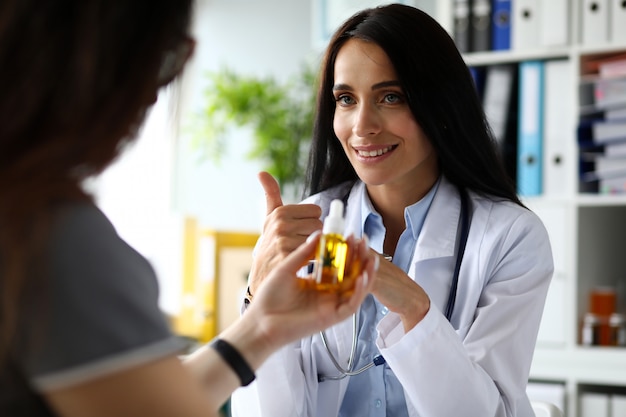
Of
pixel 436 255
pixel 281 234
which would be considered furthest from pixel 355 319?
pixel 281 234

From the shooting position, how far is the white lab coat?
1389 millimetres

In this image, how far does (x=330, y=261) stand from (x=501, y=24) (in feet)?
6.10

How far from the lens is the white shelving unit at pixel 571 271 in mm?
2512

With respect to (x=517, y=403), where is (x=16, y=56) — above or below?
above

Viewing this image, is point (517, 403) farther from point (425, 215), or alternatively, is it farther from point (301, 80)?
point (301, 80)

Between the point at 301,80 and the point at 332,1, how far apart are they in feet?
4.02

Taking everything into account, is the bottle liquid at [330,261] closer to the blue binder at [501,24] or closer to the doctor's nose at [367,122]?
the doctor's nose at [367,122]

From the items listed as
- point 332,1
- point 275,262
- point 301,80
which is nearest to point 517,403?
point 275,262

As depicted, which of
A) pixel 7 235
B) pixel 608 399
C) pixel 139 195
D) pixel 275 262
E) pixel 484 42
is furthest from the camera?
pixel 139 195

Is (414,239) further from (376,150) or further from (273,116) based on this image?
(273,116)

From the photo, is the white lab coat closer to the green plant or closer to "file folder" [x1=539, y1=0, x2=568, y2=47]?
"file folder" [x1=539, y1=0, x2=568, y2=47]

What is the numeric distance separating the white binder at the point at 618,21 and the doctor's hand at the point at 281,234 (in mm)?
1573

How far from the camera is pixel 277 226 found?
1372 millimetres

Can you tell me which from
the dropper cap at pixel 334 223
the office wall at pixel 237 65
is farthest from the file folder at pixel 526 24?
the office wall at pixel 237 65
